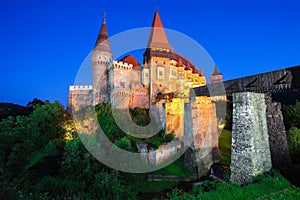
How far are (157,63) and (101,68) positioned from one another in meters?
11.0

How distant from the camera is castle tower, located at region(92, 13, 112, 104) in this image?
105 feet

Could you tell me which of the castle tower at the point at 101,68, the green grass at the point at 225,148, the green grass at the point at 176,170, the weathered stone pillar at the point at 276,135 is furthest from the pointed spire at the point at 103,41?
the weathered stone pillar at the point at 276,135

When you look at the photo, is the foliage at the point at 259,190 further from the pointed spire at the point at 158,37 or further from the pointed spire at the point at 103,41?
the pointed spire at the point at 158,37

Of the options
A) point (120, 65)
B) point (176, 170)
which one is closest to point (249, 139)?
point (176, 170)

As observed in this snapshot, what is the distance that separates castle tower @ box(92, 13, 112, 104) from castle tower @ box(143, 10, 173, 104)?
777 centimetres

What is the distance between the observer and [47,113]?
22.5m

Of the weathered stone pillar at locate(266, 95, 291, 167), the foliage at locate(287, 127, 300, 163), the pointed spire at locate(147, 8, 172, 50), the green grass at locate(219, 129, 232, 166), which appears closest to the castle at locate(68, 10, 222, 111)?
the pointed spire at locate(147, 8, 172, 50)

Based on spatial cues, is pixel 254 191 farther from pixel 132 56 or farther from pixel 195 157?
pixel 132 56

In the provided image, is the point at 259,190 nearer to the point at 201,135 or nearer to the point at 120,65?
the point at 201,135

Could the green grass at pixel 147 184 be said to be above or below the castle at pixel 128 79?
below

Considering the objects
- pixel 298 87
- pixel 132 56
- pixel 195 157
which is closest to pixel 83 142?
pixel 195 157

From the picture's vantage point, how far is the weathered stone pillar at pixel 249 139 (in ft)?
25.9

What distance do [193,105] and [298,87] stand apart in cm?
752

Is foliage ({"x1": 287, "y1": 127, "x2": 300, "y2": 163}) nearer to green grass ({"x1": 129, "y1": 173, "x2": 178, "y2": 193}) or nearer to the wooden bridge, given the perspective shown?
the wooden bridge
